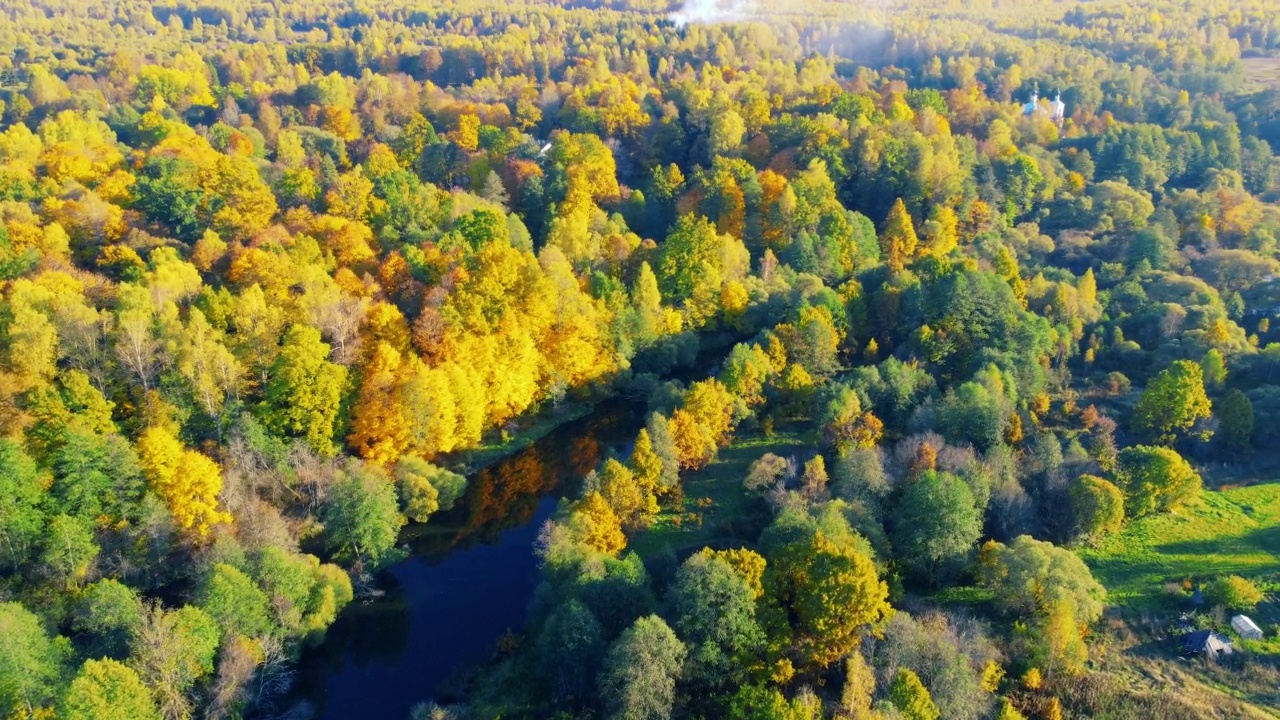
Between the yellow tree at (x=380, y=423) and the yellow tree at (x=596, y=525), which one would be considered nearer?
the yellow tree at (x=596, y=525)

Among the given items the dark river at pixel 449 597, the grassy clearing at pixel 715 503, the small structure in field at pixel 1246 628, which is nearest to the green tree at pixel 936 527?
the grassy clearing at pixel 715 503

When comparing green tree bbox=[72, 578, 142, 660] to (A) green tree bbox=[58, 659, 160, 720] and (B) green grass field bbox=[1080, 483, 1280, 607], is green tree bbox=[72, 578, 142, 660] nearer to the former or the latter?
(A) green tree bbox=[58, 659, 160, 720]

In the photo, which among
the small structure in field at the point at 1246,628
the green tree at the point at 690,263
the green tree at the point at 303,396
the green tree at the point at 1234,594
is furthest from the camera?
the green tree at the point at 690,263

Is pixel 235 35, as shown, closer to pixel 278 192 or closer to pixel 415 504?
pixel 278 192

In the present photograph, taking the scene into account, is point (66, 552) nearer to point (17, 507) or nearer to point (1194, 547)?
point (17, 507)

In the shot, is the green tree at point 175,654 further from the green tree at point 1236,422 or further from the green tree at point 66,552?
the green tree at point 1236,422

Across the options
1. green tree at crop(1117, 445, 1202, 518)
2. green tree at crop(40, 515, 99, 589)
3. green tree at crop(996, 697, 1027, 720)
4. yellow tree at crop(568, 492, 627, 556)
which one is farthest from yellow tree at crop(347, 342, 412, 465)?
green tree at crop(1117, 445, 1202, 518)
